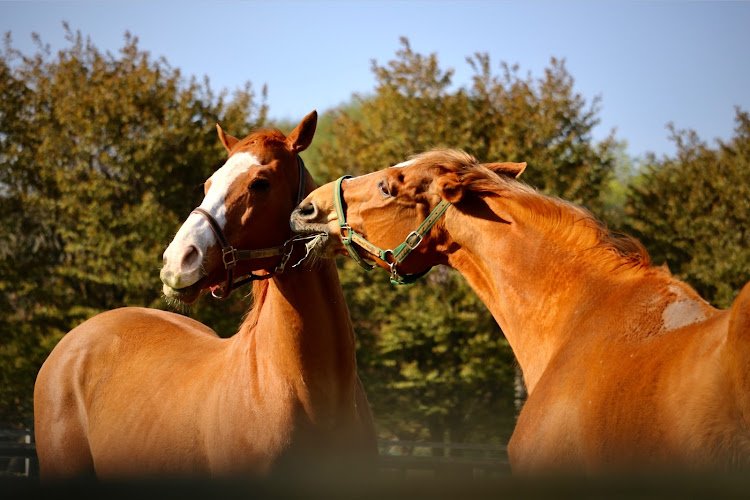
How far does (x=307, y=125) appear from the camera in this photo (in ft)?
17.0

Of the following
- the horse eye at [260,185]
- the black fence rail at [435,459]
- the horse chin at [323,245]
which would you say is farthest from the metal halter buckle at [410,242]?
the black fence rail at [435,459]

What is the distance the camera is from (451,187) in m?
3.98

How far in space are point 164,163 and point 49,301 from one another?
11.9 ft

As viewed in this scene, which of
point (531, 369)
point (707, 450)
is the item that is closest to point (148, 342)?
point (531, 369)

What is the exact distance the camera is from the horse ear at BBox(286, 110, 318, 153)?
5.15 m

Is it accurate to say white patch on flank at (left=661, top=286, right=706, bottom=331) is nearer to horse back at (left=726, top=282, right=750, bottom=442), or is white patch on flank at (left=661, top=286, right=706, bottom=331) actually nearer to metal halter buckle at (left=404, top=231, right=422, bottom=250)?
horse back at (left=726, top=282, right=750, bottom=442)

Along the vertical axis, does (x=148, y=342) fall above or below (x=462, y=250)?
below

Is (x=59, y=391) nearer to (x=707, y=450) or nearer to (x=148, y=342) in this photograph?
(x=148, y=342)

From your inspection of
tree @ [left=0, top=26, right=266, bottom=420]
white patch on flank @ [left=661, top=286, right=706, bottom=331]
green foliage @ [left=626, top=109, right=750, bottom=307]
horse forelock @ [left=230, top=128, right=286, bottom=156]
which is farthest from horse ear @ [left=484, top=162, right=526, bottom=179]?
green foliage @ [left=626, top=109, right=750, bottom=307]

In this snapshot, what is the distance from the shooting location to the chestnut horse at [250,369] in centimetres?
429

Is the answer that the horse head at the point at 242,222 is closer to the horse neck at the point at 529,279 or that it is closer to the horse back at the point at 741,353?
the horse neck at the point at 529,279

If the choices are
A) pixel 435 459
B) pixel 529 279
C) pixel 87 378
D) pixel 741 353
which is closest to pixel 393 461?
pixel 435 459

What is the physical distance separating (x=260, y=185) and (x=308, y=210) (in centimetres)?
39

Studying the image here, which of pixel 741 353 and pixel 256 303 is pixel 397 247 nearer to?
pixel 256 303
